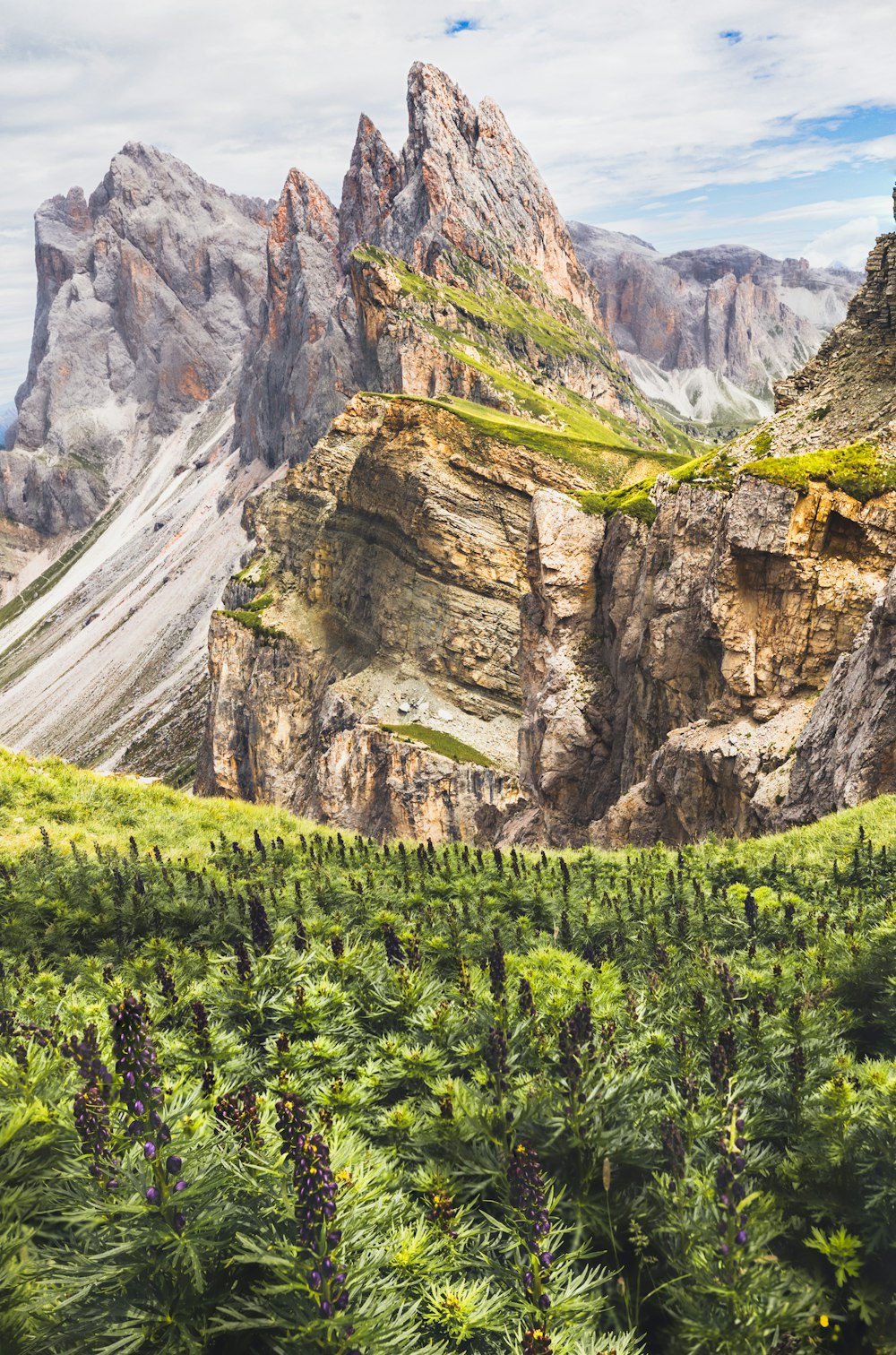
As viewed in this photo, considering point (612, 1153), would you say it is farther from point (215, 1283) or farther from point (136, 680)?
point (136, 680)

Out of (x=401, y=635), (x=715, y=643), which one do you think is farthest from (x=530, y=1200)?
(x=401, y=635)

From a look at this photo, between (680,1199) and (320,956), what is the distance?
14.3 ft

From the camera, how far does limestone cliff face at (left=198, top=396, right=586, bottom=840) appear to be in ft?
250

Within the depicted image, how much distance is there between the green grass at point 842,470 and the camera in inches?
1028

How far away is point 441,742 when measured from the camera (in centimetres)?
7706

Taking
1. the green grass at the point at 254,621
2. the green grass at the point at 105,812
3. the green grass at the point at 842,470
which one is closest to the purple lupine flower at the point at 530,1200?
the green grass at the point at 105,812

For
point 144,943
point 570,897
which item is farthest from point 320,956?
point 570,897

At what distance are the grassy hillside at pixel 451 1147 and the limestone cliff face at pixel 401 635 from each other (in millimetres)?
58554

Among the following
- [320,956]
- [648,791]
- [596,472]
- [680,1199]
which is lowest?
[648,791]

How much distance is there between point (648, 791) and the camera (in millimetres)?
32531

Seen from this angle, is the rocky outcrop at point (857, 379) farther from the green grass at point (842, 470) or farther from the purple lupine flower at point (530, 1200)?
the purple lupine flower at point (530, 1200)

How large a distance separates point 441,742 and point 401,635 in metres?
15.7

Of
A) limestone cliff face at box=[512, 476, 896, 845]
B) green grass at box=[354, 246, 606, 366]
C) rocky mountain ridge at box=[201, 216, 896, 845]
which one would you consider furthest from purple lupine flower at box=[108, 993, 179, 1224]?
green grass at box=[354, 246, 606, 366]

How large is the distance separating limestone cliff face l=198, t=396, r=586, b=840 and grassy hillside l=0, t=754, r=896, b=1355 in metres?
58.6
